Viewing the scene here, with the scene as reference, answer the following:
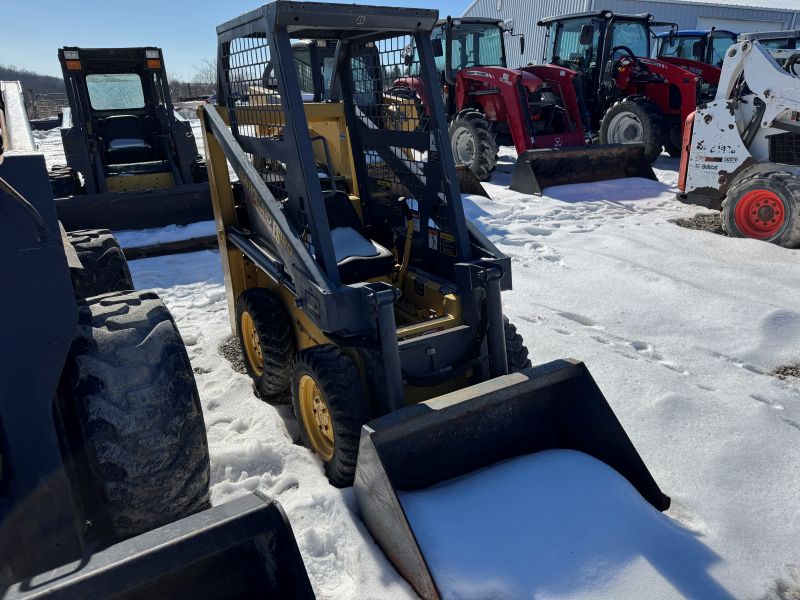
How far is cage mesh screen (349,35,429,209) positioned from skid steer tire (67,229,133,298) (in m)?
1.64

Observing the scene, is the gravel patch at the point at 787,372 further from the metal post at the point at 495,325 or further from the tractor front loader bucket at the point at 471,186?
the tractor front loader bucket at the point at 471,186

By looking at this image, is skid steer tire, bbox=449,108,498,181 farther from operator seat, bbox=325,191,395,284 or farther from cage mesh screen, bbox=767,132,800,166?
operator seat, bbox=325,191,395,284

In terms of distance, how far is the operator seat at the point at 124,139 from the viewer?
884 cm

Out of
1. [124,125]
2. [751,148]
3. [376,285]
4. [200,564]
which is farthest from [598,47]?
[200,564]

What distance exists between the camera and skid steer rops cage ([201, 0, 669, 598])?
2.60 meters

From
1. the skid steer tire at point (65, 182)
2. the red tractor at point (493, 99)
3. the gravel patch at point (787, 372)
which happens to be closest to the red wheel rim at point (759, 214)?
the gravel patch at point (787, 372)

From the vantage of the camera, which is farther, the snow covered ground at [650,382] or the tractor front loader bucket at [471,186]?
the tractor front loader bucket at [471,186]

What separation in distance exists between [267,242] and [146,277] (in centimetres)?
301

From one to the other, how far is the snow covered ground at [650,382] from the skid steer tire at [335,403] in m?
0.12

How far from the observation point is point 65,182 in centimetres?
796

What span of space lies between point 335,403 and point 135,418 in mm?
978

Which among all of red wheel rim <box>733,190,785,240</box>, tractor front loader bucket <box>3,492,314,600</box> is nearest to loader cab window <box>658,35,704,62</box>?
red wheel rim <box>733,190,785,240</box>

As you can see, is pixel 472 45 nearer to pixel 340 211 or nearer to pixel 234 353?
pixel 340 211

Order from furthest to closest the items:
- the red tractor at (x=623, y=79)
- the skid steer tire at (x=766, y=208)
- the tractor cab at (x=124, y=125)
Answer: the red tractor at (x=623, y=79) → the tractor cab at (x=124, y=125) → the skid steer tire at (x=766, y=208)
